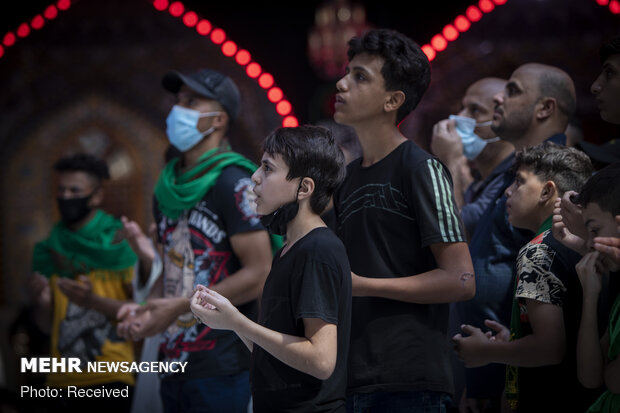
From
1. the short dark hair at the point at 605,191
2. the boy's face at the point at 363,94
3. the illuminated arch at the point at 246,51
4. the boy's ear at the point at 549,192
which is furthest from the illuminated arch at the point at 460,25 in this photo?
the short dark hair at the point at 605,191

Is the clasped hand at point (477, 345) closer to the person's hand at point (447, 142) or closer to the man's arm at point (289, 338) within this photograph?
the man's arm at point (289, 338)

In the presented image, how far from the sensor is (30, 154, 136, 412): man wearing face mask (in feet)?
12.4

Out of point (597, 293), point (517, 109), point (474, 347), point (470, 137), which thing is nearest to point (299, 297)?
point (474, 347)

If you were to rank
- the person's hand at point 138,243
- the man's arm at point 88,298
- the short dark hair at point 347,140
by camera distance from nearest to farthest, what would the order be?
1. the person's hand at point 138,243
2. the short dark hair at point 347,140
3. the man's arm at point 88,298

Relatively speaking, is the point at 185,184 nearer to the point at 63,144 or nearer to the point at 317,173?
the point at 317,173

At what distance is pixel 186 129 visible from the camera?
3.23 metres

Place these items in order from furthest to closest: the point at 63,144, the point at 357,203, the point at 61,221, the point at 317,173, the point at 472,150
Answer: the point at 63,144 → the point at 61,221 → the point at 472,150 → the point at 357,203 → the point at 317,173

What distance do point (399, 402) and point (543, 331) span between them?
438mm

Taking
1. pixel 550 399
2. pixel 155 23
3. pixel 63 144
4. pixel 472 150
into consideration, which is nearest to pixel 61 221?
pixel 63 144

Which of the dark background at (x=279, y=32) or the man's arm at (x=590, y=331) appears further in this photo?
the dark background at (x=279, y=32)

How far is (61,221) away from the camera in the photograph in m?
4.26

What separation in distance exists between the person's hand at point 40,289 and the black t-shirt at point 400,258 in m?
2.34

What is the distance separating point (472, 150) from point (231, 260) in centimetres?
122

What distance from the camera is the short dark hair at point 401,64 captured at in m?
2.43
